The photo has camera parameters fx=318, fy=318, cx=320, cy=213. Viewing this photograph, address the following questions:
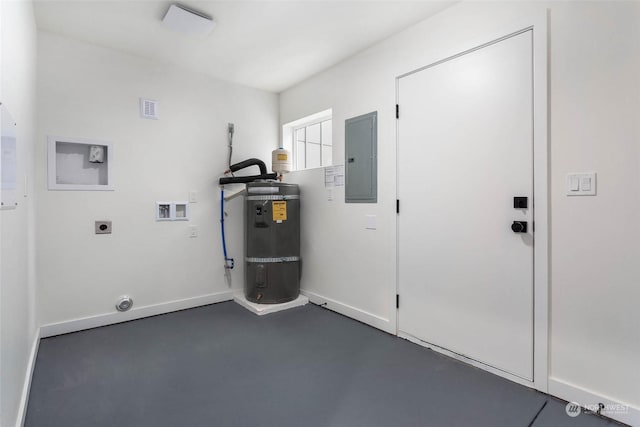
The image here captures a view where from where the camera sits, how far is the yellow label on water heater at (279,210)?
331 cm

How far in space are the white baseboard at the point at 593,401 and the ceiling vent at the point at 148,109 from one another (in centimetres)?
372

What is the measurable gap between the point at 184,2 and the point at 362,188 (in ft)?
6.38

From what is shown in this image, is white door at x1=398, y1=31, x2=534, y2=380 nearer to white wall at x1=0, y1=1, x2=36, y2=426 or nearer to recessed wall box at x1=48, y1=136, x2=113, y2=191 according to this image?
white wall at x1=0, y1=1, x2=36, y2=426

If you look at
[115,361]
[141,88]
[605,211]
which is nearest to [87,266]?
[115,361]

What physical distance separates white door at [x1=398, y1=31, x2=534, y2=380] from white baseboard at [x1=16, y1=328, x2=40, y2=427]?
2.37 metres

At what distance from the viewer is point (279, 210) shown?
333 cm

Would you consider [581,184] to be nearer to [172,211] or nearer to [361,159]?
[361,159]

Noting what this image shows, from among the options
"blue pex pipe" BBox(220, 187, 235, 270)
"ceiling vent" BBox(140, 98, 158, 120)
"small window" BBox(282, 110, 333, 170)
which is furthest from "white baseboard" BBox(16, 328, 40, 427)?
"small window" BBox(282, 110, 333, 170)

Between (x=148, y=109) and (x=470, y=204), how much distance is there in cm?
298

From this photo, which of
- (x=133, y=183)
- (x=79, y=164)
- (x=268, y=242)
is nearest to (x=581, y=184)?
(x=268, y=242)

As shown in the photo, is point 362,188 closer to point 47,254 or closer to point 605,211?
point 605,211

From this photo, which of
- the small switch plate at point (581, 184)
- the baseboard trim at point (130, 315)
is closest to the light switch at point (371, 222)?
the small switch plate at point (581, 184)

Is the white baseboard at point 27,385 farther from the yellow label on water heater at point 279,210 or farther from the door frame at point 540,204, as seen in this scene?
the door frame at point 540,204

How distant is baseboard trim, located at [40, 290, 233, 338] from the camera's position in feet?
8.70
